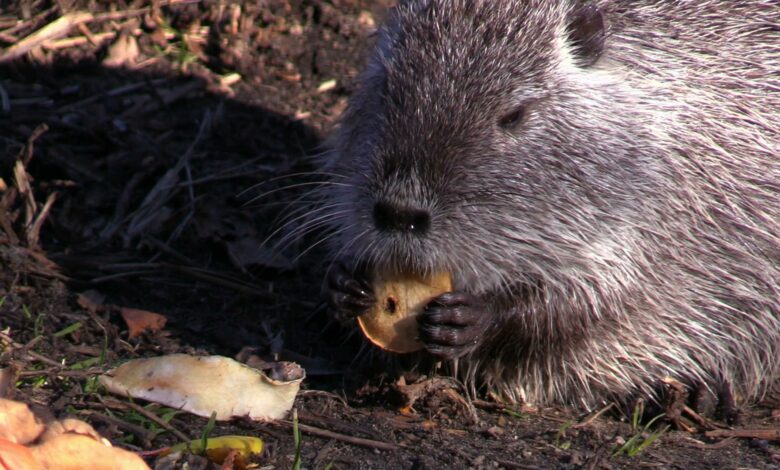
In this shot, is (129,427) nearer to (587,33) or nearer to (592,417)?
(592,417)

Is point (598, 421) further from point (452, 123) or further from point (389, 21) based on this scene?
point (389, 21)

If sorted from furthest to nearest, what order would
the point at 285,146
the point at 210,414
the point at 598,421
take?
the point at 285,146 < the point at 598,421 < the point at 210,414

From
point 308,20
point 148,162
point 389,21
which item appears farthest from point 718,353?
point 308,20

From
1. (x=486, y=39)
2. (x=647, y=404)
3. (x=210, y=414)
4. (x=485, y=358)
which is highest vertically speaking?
(x=486, y=39)

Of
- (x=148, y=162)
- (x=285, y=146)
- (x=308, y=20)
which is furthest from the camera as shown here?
(x=308, y=20)

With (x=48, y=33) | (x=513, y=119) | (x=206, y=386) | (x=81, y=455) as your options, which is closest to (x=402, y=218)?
(x=513, y=119)

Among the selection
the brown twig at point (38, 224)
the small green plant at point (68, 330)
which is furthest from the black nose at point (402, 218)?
the brown twig at point (38, 224)

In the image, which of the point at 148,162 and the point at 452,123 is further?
the point at 148,162
